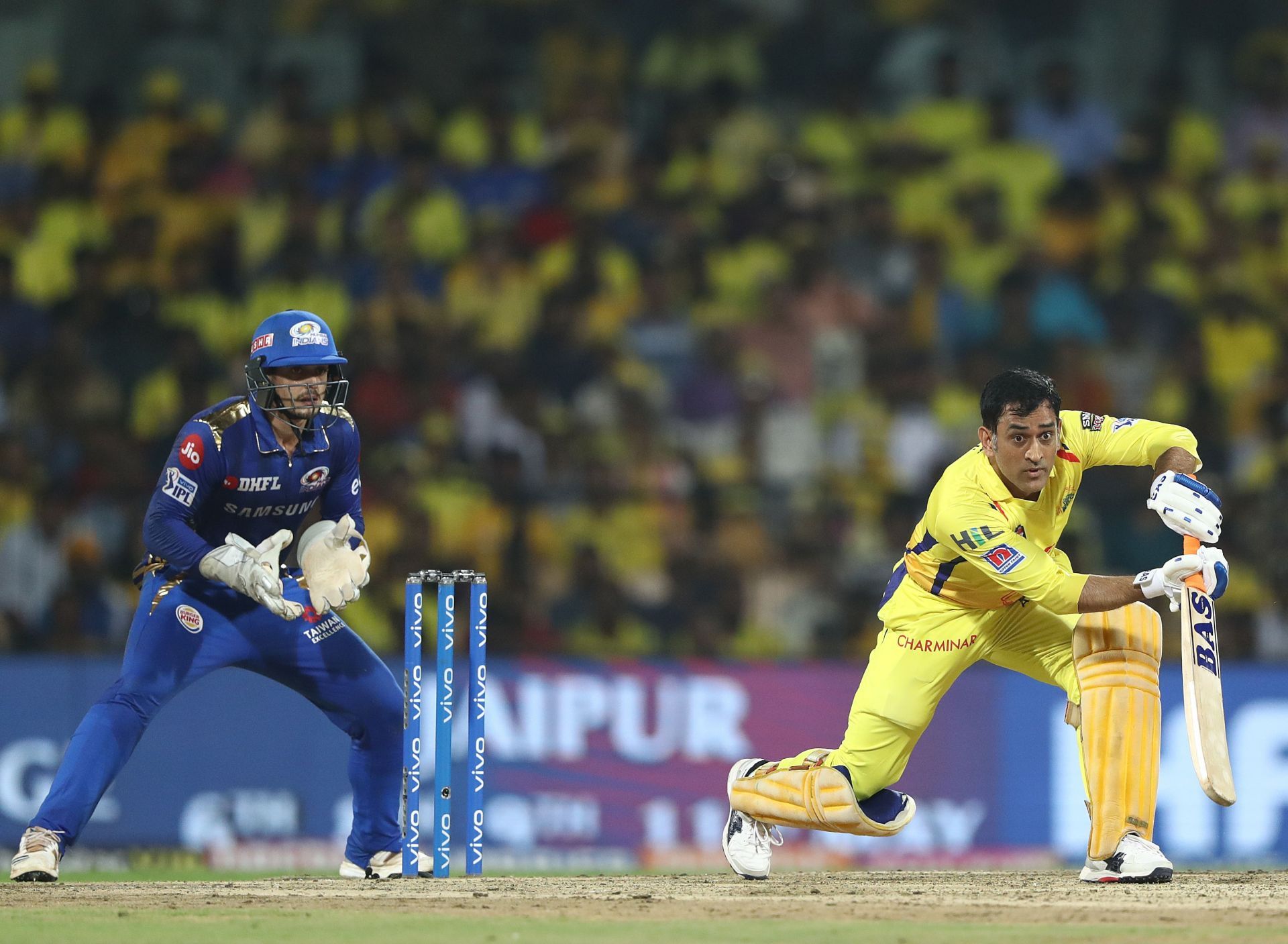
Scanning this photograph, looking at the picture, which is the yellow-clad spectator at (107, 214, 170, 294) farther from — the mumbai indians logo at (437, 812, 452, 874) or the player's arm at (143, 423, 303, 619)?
the mumbai indians logo at (437, 812, 452, 874)

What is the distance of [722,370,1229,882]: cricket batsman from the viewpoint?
639cm

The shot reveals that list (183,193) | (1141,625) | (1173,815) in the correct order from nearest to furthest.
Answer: (1141,625) < (1173,815) < (183,193)

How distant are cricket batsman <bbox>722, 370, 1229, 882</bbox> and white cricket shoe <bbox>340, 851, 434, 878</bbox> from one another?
114 cm

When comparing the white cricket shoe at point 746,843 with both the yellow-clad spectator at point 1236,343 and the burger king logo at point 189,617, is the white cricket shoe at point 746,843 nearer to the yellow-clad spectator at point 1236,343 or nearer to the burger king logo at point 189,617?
the burger king logo at point 189,617

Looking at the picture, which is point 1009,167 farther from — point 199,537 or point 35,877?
point 35,877

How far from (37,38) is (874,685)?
9.44 m

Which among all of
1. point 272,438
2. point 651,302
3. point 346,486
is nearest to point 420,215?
point 651,302

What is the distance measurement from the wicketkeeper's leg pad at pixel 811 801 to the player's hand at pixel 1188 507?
4.56 ft

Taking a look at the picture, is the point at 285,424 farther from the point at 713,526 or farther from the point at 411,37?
the point at 411,37

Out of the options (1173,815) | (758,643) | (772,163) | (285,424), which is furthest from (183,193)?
(1173,815)

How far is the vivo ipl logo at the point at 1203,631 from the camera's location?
641 cm

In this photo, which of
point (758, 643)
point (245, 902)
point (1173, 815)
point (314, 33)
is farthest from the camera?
point (314, 33)

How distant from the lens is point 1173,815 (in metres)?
9.84

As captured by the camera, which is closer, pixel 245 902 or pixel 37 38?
pixel 245 902
